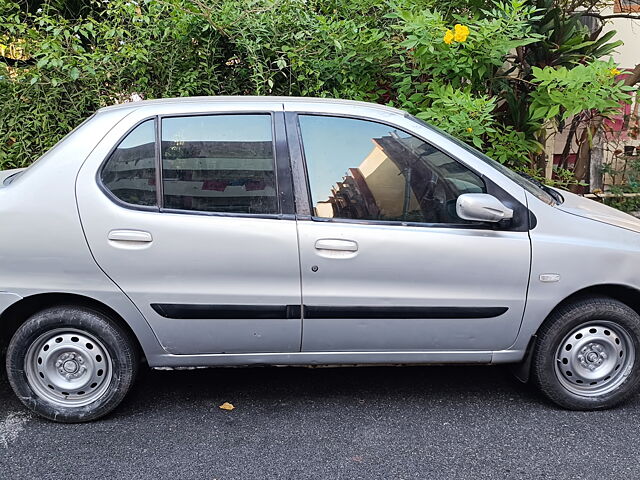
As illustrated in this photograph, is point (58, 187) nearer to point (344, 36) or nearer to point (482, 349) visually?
point (482, 349)

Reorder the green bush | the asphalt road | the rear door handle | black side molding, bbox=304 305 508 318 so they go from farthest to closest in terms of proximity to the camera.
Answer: the green bush
black side molding, bbox=304 305 508 318
the rear door handle
the asphalt road

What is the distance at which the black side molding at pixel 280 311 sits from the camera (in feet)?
10.1

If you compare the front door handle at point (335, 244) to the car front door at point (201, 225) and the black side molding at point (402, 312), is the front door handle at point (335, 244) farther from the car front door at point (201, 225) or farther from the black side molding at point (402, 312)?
the black side molding at point (402, 312)

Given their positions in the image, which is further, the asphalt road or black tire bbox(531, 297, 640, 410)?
black tire bbox(531, 297, 640, 410)

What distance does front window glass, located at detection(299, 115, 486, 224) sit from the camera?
312 centimetres

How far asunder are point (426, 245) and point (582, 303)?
94 centimetres

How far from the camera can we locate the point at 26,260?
301cm

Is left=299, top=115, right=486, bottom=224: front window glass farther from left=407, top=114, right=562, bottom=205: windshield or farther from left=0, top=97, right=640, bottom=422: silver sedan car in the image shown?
left=407, top=114, right=562, bottom=205: windshield

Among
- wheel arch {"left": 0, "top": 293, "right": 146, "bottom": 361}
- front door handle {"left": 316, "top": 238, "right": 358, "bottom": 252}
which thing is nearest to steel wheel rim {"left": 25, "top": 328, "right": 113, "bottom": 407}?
wheel arch {"left": 0, "top": 293, "right": 146, "bottom": 361}

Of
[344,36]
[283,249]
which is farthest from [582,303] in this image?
[344,36]

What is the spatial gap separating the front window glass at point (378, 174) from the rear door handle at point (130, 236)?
2.82 ft

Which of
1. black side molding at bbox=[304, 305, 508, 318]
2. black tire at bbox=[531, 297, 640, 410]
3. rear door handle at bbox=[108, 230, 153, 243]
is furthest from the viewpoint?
black tire at bbox=[531, 297, 640, 410]

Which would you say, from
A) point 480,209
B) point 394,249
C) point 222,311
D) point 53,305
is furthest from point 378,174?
point 53,305

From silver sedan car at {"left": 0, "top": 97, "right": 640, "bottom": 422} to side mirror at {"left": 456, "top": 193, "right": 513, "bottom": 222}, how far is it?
1 cm
